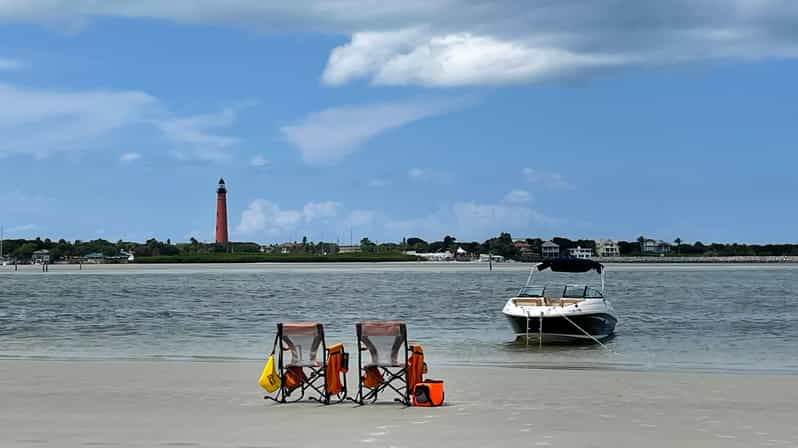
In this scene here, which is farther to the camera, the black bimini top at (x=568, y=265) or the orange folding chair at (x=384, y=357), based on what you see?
the black bimini top at (x=568, y=265)

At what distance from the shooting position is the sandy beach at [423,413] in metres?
11.7

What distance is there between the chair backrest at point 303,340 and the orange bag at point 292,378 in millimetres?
94

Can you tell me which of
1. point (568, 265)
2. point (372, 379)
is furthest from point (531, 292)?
point (372, 379)

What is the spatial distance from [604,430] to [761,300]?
52.4 m

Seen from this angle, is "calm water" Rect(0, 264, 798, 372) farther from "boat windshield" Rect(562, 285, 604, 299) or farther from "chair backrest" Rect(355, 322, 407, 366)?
"chair backrest" Rect(355, 322, 407, 366)

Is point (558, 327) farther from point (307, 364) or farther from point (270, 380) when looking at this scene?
point (270, 380)

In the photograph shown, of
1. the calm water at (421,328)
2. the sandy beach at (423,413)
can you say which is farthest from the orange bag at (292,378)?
the calm water at (421,328)

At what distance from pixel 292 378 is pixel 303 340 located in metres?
0.59

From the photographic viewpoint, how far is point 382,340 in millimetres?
15086

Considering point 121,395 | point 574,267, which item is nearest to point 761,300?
point 574,267

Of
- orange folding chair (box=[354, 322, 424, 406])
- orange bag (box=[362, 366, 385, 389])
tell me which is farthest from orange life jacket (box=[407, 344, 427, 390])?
orange bag (box=[362, 366, 385, 389])

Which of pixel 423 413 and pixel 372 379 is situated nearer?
pixel 423 413

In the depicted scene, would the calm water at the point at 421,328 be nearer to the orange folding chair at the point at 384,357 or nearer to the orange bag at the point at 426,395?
the orange folding chair at the point at 384,357

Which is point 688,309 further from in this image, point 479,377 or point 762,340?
point 479,377
